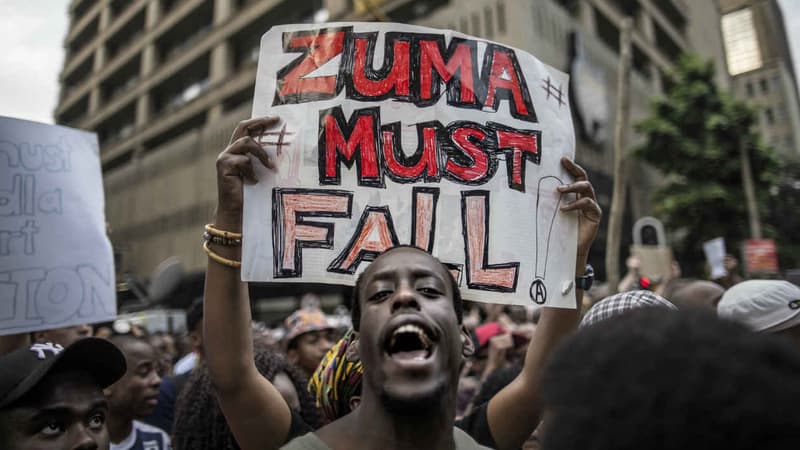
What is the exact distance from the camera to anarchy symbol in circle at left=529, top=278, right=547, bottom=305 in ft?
6.52

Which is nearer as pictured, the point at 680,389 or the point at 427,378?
the point at 680,389

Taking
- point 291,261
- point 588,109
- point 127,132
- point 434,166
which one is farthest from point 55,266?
point 127,132

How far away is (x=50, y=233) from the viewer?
280cm

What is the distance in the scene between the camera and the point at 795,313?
8.25ft

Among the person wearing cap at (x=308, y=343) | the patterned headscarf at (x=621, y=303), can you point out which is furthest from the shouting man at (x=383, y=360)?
the person wearing cap at (x=308, y=343)

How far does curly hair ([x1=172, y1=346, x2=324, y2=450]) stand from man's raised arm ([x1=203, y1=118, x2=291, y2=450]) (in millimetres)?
→ 632

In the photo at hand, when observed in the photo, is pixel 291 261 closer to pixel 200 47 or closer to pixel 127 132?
pixel 200 47

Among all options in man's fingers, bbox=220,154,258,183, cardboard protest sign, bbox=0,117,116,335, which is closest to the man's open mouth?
man's fingers, bbox=220,154,258,183

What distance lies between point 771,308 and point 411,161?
181 centimetres

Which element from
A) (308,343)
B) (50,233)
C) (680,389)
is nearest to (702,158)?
(308,343)

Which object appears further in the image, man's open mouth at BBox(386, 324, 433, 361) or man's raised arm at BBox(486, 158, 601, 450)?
man's raised arm at BBox(486, 158, 601, 450)

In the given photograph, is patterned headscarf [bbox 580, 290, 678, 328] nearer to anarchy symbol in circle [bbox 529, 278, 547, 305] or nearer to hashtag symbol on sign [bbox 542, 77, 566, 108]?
anarchy symbol in circle [bbox 529, 278, 547, 305]

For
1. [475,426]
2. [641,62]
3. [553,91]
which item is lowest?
[475,426]

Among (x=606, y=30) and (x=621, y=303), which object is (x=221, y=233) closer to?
(x=621, y=303)
